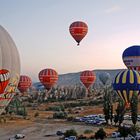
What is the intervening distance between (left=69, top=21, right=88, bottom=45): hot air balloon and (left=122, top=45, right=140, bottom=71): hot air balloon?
18.7 feet

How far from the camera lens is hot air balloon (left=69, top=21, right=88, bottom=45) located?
49431 millimetres

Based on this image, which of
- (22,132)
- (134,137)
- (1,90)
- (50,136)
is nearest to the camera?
(1,90)

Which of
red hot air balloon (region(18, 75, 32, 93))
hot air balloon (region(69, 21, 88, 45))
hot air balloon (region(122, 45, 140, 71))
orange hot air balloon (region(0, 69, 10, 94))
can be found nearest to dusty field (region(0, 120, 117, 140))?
hot air balloon (region(122, 45, 140, 71))

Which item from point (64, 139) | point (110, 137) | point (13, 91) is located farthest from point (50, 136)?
point (13, 91)

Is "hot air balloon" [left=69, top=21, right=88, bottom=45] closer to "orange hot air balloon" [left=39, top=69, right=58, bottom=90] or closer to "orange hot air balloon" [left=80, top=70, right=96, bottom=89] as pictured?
"orange hot air balloon" [left=39, top=69, right=58, bottom=90]

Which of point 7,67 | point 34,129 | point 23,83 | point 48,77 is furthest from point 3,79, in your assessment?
point 23,83

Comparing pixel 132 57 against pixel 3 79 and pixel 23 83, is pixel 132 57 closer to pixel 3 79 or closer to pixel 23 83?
pixel 23 83

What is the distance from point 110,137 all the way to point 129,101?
4.91 meters

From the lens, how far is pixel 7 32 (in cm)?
2244

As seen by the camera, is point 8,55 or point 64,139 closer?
point 8,55

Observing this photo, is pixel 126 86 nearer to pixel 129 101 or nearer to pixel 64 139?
pixel 129 101

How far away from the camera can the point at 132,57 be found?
1943 inches

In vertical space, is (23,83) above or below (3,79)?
above

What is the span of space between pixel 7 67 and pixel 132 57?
29807mm
